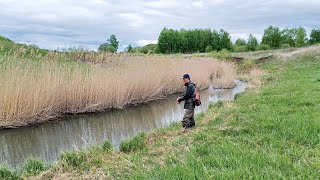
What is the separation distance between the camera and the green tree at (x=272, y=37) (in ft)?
254

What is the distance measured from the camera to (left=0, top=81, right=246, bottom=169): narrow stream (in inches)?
340

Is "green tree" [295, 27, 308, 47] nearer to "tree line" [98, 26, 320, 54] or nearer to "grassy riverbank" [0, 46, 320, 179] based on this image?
"tree line" [98, 26, 320, 54]

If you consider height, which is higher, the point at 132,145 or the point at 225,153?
the point at 225,153

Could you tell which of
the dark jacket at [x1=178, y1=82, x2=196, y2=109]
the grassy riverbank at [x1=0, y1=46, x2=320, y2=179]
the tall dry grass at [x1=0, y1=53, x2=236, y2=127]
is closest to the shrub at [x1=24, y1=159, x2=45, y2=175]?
the grassy riverbank at [x1=0, y1=46, x2=320, y2=179]

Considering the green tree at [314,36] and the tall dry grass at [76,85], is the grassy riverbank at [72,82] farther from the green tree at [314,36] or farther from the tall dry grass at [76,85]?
the green tree at [314,36]

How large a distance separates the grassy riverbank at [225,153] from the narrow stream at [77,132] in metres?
1.08

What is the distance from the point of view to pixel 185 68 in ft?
65.9

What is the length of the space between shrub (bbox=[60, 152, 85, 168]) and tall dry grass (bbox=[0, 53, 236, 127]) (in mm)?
4990

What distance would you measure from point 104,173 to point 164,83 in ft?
42.0

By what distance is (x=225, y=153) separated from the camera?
5203 mm

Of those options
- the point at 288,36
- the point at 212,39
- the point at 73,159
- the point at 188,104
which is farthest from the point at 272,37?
the point at 73,159

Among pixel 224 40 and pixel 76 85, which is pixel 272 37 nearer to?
pixel 224 40

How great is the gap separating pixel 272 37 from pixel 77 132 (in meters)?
73.0

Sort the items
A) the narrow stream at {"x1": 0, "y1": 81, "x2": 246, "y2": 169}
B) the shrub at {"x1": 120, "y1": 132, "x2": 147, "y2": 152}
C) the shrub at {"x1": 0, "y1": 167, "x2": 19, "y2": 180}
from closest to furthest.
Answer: the shrub at {"x1": 0, "y1": 167, "x2": 19, "y2": 180}
the shrub at {"x1": 120, "y1": 132, "x2": 147, "y2": 152}
the narrow stream at {"x1": 0, "y1": 81, "x2": 246, "y2": 169}
